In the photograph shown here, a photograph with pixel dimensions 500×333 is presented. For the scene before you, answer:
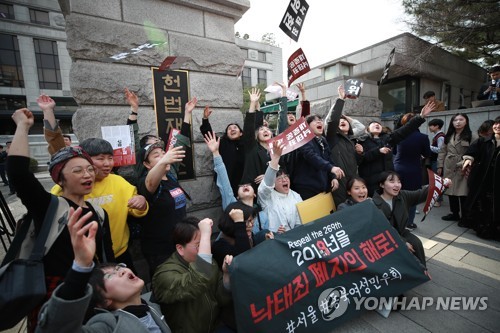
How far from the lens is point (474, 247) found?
390 cm

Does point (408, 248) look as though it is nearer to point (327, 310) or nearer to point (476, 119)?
point (327, 310)

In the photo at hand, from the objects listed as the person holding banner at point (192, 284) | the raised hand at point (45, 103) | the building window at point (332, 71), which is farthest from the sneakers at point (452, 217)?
the raised hand at point (45, 103)

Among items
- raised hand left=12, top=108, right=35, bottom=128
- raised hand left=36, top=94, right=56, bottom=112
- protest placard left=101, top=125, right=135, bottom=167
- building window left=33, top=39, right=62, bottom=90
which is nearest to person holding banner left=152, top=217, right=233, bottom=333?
raised hand left=12, top=108, right=35, bottom=128

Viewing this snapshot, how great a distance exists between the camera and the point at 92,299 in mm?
1461

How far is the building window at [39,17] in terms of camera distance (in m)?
25.2

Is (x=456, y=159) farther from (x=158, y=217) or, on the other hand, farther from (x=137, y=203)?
(x=137, y=203)

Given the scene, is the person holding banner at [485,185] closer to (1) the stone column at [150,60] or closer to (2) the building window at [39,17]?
(1) the stone column at [150,60]

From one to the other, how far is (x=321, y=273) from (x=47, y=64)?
34986mm

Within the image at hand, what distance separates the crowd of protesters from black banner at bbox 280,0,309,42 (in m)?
1.39

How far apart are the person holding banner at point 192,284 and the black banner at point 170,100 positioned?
6.03ft

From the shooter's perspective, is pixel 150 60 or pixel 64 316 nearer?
pixel 64 316

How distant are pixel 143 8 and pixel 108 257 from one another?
333cm

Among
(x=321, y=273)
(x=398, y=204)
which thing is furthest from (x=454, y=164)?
(x=321, y=273)

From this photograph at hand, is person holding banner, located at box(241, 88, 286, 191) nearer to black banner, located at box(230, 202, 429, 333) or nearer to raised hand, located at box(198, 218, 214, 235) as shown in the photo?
black banner, located at box(230, 202, 429, 333)
